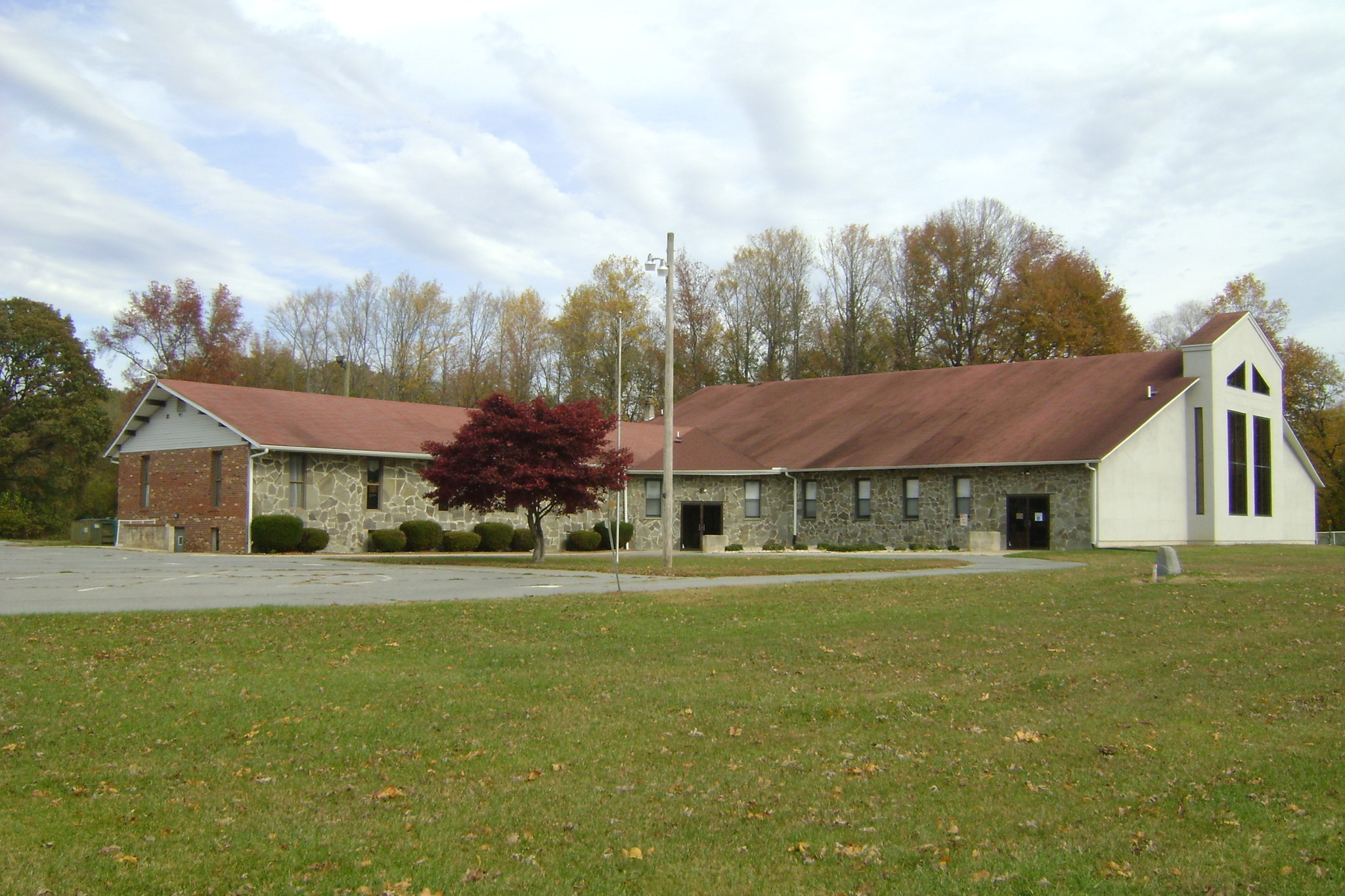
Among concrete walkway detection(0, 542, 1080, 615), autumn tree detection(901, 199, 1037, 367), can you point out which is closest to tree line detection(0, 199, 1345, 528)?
autumn tree detection(901, 199, 1037, 367)

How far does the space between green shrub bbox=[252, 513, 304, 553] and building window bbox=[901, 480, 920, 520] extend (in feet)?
64.4

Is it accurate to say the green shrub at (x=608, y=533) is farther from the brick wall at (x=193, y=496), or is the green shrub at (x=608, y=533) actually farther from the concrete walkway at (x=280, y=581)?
the brick wall at (x=193, y=496)

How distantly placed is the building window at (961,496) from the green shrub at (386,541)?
701 inches

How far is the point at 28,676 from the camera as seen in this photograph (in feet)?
33.1

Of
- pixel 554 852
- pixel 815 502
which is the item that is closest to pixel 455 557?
pixel 815 502

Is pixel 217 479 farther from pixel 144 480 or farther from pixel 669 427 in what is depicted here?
pixel 669 427

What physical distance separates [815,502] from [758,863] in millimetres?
36074

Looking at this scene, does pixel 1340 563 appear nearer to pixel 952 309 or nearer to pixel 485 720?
pixel 485 720

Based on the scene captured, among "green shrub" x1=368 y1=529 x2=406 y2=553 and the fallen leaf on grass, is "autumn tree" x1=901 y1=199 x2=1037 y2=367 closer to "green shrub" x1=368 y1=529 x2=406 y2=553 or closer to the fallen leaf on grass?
"green shrub" x1=368 y1=529 x2=406 y2=553

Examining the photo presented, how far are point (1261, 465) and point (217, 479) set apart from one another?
35.1m

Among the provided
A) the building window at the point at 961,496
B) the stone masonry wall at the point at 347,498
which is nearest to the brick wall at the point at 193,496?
the stone masonry wall at the point at 347,498

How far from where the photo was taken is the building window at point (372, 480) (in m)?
35.6

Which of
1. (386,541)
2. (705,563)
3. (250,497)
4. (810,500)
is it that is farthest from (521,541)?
(705,563)

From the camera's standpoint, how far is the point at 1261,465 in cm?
4112
